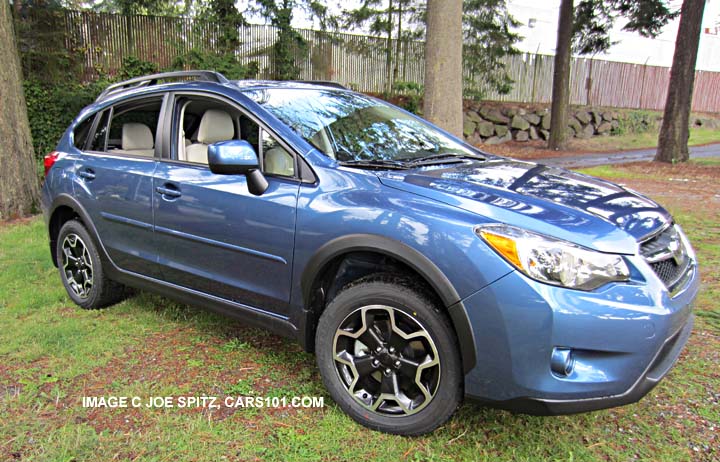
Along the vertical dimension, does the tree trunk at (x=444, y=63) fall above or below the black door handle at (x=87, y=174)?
above

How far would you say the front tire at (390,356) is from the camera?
2.42 meters

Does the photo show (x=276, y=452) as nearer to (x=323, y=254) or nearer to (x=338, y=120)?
(x=323, y=254)

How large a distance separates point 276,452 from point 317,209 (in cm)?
116

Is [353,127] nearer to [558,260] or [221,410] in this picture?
[558,260]

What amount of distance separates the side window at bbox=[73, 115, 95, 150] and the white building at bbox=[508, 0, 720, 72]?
22.4m

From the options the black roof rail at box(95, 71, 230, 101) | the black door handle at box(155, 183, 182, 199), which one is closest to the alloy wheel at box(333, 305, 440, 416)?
the black door handle at box(155, 183, 182, 199)

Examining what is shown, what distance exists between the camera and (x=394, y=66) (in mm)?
18594

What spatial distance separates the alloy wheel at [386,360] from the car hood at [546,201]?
0.60m

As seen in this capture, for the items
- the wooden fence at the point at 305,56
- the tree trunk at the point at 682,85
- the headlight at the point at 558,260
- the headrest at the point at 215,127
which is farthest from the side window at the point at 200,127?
Result: the tree trunk at the point at 682,85

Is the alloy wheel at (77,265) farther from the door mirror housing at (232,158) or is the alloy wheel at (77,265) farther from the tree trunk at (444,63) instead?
the tree trunk at (444,63)

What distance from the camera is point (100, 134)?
167 inches

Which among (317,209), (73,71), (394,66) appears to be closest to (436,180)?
(317,209)

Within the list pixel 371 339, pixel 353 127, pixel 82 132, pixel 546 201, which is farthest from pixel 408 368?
pixel 82 132

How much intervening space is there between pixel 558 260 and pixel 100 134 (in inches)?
140
